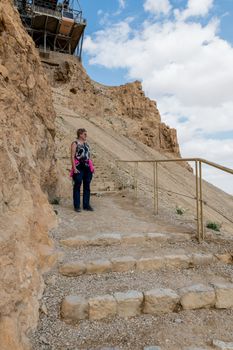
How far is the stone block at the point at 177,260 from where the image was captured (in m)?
3.85

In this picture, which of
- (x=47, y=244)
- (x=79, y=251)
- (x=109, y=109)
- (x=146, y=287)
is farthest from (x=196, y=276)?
(x=109, y=109)

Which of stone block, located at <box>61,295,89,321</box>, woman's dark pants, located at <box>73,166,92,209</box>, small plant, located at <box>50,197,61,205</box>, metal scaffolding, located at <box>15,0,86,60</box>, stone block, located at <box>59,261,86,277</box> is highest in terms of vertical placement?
metal scaffolding, located at <box>15,0,86,60</box>

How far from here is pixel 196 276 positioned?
3668 mm

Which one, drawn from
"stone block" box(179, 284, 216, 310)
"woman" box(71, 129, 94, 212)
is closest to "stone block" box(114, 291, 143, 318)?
"stone block" box(179, 284, 216, 310)

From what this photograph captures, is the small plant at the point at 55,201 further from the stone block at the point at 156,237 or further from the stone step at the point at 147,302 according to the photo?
the stone step at the point at 147,302

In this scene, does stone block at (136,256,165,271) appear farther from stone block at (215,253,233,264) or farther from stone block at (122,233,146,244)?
stone block at (215,253,233,264)

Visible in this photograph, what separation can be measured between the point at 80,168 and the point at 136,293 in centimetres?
341

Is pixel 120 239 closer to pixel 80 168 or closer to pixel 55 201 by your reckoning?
pixel 80 168

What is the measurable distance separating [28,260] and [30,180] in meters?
1.54

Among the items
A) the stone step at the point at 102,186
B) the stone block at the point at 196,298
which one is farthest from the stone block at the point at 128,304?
the stone step at the point at 102,186

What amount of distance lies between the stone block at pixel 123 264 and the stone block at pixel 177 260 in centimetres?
45

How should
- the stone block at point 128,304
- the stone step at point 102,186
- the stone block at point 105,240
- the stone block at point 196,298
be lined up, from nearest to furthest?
the stone block at point 128,304
the stone block at point 196,298
the stone block at point 105,240
the stone step at point 102,186

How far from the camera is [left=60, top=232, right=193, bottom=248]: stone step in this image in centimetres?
423

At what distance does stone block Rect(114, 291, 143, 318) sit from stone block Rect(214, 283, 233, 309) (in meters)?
0.82
